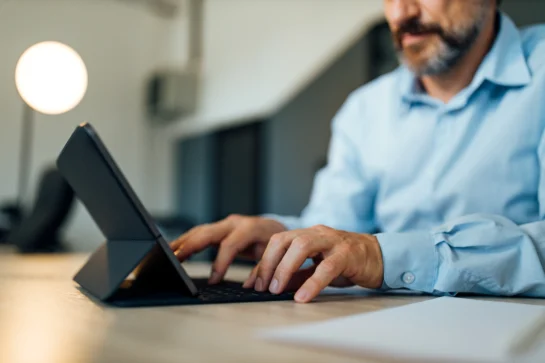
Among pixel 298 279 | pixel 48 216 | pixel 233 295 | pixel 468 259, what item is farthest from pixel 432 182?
pixel 48 216

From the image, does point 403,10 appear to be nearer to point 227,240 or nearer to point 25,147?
point 227,240

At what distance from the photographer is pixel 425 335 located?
0.35m

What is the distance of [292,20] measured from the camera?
3.55 metres

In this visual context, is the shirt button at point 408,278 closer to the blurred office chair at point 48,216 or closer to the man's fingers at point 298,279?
the man's fingers at point 298,279

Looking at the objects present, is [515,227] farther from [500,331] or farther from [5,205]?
[5,205]

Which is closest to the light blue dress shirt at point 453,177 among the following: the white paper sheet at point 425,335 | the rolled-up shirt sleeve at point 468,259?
the rolled-up shirt sleeve at point 468,259

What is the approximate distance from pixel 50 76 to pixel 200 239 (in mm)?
2393

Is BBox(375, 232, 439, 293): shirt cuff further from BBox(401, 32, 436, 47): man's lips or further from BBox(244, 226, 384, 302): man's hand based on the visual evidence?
BBox(401, 32, 436, 47): man's lips

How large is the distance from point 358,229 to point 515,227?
57cm

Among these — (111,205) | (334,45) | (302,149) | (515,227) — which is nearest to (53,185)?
(302,149)

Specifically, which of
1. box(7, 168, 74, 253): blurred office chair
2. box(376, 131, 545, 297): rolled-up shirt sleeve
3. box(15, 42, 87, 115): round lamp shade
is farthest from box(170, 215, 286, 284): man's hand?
box(15, 42, 87, 115): round lamp shade

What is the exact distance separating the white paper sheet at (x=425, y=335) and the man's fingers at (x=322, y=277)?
0.12 meters

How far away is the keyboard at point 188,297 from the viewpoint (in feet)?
1.71

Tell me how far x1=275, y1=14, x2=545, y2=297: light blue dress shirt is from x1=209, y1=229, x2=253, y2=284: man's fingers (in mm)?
206
